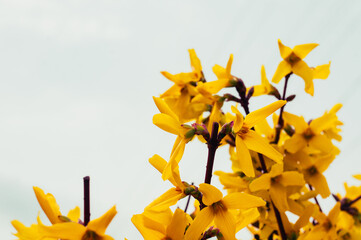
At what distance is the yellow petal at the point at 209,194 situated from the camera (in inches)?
32.8

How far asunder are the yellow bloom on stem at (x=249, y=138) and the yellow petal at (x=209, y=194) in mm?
134

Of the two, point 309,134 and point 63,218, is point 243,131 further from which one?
point 309,134

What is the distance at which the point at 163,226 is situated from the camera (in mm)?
882

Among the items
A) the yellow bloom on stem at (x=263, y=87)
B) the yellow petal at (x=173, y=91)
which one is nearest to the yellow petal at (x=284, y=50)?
the yellow bloom on stem at (x=263, y=87)

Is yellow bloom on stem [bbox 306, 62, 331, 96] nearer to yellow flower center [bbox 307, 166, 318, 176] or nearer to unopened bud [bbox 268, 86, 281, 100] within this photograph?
unopened bud [bbox 268, 86, 281, 100]

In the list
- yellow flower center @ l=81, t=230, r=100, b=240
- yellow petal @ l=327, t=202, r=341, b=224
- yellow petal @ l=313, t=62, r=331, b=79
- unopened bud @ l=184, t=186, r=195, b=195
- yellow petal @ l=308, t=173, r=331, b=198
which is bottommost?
yellow petal @ l=327, t=202, r=341, b=224

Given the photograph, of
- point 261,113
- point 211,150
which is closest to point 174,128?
point 211,150

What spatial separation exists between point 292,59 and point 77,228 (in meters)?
1.26

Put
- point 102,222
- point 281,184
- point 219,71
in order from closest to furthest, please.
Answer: point 102,222 < point 281,184 < point 219,71

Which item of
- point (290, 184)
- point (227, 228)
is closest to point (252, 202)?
point (227, 228)

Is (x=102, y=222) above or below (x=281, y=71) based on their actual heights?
below

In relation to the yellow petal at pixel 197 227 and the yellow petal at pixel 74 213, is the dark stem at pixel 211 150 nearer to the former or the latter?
the yellow petal at pixel 197 227

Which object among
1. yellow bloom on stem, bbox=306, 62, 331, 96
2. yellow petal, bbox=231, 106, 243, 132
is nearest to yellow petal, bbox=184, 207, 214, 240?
yellow petal, bbox=231, 106, 243, 132

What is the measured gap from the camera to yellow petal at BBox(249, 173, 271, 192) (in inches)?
51.2
